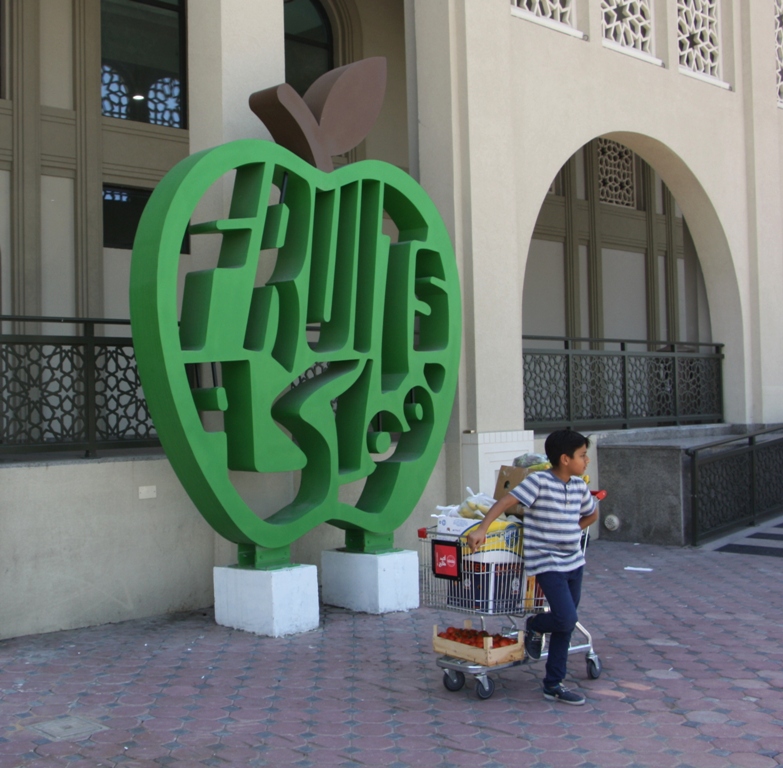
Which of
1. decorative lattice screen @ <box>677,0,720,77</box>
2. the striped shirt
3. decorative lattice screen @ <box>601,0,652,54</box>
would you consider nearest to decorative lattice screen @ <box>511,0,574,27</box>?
decorative lattice screen @ <box>601,0,652,54</box>

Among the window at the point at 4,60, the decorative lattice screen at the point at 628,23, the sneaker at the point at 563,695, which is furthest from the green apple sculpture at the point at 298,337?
the decorative lattice screen at the point at 628,23

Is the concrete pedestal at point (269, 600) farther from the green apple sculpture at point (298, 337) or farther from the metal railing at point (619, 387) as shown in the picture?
the metal railing at point (619, 387)

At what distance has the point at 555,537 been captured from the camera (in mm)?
5402

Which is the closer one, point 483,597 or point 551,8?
point 483,597

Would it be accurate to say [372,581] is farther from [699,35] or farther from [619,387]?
[699,35]

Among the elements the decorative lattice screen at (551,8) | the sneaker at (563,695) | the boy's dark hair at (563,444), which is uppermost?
the decorative lattice screen at (551,8)

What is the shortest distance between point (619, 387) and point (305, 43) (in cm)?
603

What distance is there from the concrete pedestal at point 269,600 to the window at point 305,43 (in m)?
7.73

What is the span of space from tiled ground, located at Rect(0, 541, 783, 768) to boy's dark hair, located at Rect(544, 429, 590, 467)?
1.34 meters

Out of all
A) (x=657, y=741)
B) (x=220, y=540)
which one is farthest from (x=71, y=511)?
(x=657, y=741)

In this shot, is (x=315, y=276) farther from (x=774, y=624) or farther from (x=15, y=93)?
(x=15, y=93)

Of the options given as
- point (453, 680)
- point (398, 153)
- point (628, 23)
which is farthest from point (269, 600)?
point (628, 23)

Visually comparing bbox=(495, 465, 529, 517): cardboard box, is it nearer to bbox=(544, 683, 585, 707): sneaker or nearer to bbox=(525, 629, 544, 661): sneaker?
bbox=(525, 629, 544, 661): sneaker

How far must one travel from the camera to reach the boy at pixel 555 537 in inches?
210
